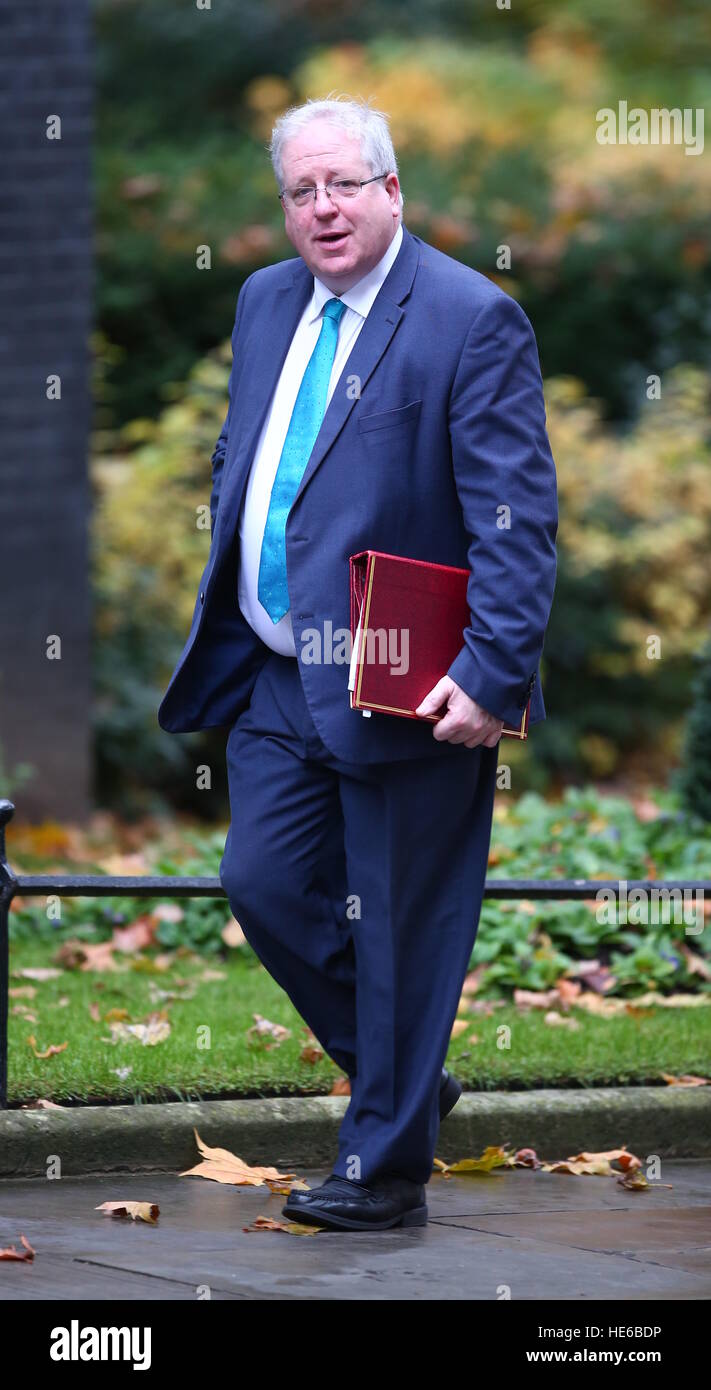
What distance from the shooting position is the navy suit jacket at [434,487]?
14.0ft

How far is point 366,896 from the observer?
443 centimetres

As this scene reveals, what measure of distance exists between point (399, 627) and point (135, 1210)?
139 cm

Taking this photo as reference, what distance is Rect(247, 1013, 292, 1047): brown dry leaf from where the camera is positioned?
5.73 meters

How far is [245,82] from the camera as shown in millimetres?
20547

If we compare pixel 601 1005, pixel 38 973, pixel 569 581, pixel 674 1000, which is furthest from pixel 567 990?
pixel 569 581

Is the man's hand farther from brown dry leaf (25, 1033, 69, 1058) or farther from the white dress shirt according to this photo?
brown dry leaf (25, 1033, 69, 1058)

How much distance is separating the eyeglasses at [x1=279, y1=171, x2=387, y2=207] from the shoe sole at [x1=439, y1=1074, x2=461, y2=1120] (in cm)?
198

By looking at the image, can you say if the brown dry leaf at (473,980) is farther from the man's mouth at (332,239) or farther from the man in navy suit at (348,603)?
the man's mouth at (332,239)

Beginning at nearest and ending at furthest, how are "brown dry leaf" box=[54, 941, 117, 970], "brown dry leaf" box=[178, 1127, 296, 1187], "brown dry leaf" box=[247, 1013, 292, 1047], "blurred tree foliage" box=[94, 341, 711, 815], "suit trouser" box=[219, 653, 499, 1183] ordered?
1. "suit trouser" box=[219, 653, 499, 1183]
2. "brown dry leaf" box=[178, 1127, 296, 1187]
3. "brown dry leaf" box=[247, 1013, 292, 1047]
4. "brown dry leaf" box=[54, 941, 117, 970]
5. "blurred tree foliage" box=[94, 341, 711, 815]

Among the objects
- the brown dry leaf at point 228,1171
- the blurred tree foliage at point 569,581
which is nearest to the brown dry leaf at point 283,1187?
the brown dry leaf at point 228,1171

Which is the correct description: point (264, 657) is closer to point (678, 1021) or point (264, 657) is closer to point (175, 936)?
point (678, 1021)

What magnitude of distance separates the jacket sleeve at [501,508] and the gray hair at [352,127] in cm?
39

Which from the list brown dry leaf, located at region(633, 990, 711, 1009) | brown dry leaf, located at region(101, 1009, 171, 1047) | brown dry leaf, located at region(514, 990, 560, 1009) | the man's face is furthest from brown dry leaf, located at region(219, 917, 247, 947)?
the man's face

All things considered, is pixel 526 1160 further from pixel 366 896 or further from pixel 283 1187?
pixel 366 896
